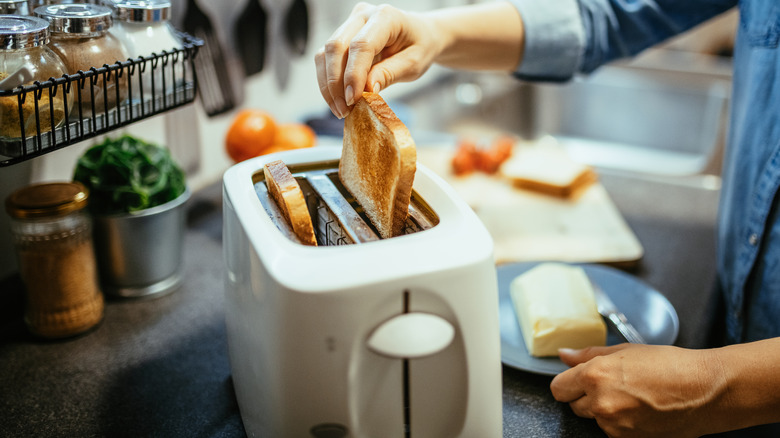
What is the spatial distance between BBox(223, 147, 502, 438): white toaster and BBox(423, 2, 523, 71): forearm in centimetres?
45

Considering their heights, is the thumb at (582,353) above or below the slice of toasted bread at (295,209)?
below

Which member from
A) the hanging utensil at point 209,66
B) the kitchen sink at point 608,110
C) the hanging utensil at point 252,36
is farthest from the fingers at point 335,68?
the kitchen sink at point 608,110

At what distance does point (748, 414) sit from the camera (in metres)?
0.66

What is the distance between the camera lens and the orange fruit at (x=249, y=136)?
128 centimetres

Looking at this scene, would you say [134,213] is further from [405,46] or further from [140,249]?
[405,46]

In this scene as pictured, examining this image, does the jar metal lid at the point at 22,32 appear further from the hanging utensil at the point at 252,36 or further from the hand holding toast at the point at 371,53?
the hanging utensil at the point at 252,36

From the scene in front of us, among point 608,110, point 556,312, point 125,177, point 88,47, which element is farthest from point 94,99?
point 608,110

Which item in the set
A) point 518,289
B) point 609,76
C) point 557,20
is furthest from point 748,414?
point 609,76

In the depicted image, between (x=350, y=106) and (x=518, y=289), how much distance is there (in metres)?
0.37

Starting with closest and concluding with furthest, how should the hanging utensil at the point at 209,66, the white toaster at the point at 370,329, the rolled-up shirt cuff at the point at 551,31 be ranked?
1. the white toaster at the point at 370,329
2. the rolled-up shirt cuff at the point at 551,31
3. the hanging utensil at the point at 209,66

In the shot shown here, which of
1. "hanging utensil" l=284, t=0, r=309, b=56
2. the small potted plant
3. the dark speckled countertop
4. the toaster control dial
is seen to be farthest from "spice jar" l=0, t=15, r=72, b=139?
"hanging utensil" l=284, t=0, r=309, b=56

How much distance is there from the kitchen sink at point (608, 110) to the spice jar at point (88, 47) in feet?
4.72

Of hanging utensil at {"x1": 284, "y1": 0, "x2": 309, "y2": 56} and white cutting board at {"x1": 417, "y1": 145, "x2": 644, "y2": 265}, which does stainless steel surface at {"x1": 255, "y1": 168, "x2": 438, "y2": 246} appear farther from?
hanging utensil at {"x1": 284, "y1": 0, "x2": 309, "y2": 56}

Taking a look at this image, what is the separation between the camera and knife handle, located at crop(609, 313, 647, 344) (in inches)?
31.6
